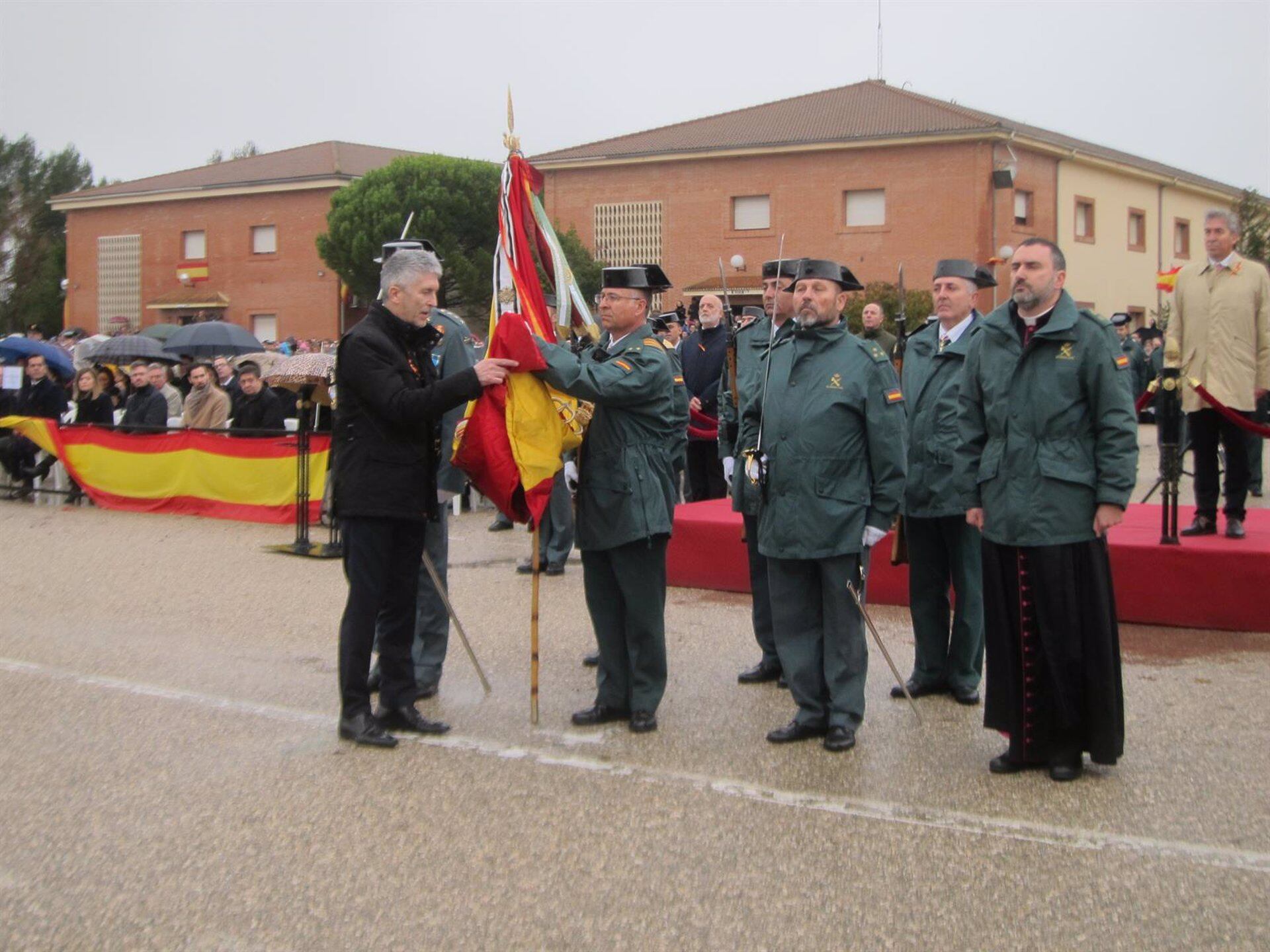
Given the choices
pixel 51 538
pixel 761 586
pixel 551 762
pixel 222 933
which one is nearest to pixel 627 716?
pixel 551 762

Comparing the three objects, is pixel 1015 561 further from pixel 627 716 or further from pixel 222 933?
pixel 222 933

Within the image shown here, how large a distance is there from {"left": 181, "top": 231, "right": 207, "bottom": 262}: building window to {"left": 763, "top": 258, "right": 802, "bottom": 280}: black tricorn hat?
48.5m

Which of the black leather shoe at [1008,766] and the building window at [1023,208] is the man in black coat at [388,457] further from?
the building window at [1023,208]

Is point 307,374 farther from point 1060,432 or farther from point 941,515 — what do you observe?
point 1060,432

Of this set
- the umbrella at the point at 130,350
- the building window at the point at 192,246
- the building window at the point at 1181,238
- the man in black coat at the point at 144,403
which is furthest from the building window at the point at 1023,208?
the man in black coat at the point at 144,403

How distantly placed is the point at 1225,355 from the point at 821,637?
4.30m

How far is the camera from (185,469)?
46.6 feet

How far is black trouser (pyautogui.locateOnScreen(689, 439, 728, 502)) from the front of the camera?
11383mm

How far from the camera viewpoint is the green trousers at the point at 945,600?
6.55 m

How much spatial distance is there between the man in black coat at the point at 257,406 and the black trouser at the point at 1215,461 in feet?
29.4

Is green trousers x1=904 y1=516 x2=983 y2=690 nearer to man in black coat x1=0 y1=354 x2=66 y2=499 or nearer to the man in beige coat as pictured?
the man in beige coat

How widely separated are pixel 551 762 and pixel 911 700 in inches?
64.5

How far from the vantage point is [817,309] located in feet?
19.1

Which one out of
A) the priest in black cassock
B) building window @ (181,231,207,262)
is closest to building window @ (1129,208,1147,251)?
building window @ (181,231,207,262)
